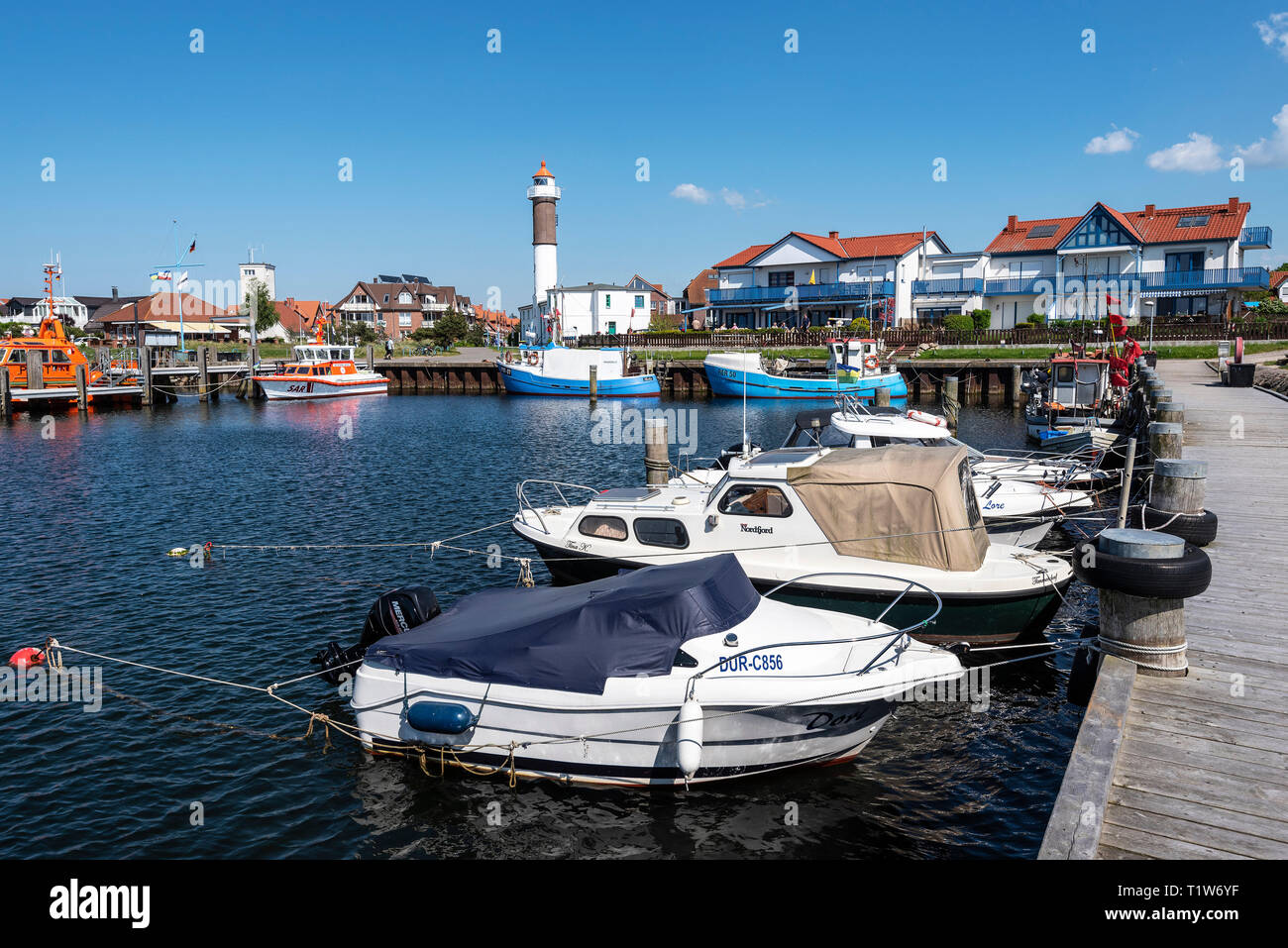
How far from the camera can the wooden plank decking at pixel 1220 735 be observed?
5953 millimetres

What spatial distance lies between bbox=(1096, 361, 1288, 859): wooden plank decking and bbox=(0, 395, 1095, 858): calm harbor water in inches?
93.5

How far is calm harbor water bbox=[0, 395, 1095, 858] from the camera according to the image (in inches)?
370

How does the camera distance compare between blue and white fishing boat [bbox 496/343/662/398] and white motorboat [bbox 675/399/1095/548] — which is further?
blue and white fishing boat [bbox 496/343/662/398]

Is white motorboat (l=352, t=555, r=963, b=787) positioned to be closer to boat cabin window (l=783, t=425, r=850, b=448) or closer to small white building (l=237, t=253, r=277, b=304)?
boat cabin window (l=783, t=425, r=850, b=448)

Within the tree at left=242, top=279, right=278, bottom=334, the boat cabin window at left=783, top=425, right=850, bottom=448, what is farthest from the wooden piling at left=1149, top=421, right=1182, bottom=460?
the tree at left=242, top=279, right=278, bottom=334

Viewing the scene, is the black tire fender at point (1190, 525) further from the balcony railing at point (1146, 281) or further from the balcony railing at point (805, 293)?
the balcony railing at point (1146, 281)

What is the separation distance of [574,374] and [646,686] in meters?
62.2

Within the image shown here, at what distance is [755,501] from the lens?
14156 mm

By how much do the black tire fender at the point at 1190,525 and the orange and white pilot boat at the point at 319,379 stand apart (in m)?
65.9

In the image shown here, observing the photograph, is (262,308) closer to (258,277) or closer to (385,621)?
(258,277)

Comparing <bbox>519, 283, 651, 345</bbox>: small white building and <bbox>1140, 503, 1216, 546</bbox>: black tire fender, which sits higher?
<bbox>519, 283, 651, 345</bbox>: small white building
